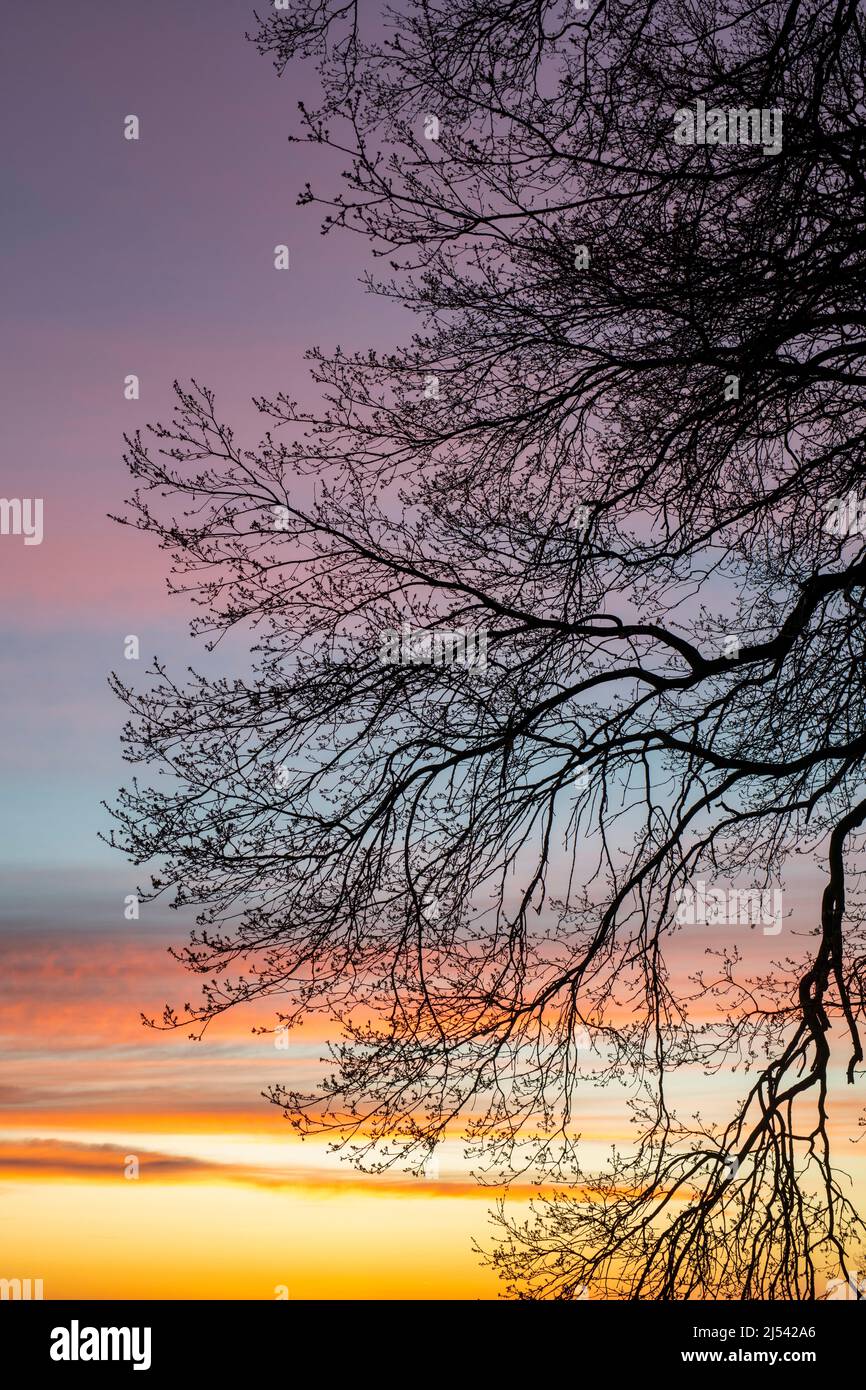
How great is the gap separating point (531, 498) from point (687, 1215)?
3920 mm

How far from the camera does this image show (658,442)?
24.8 feet

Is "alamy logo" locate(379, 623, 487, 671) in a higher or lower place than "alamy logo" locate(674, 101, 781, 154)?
lower
